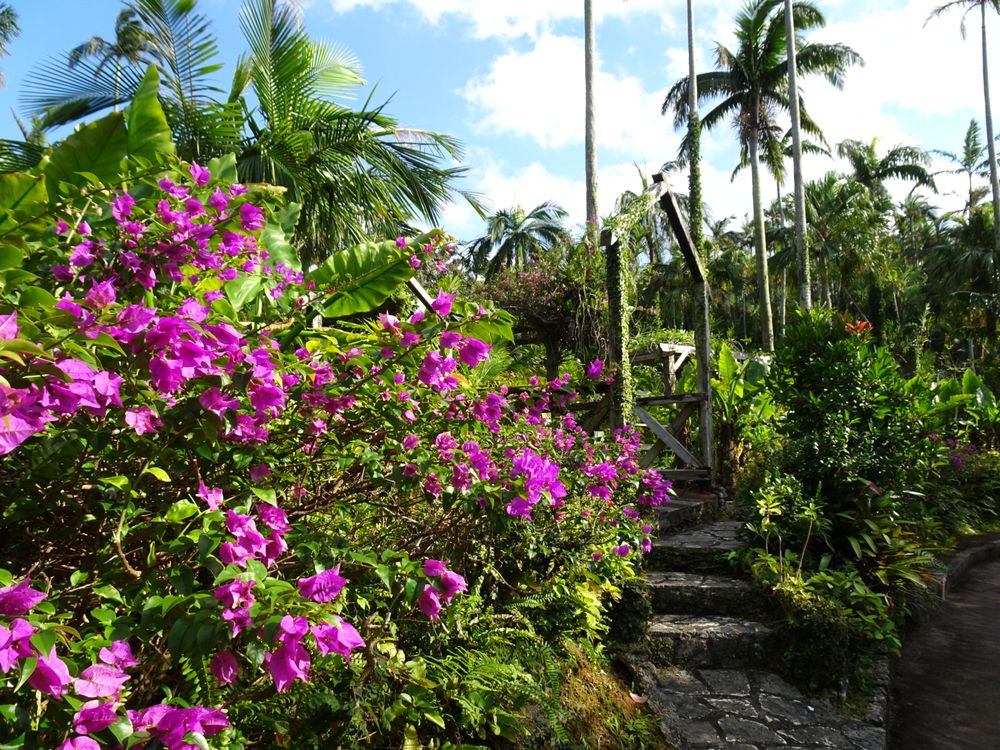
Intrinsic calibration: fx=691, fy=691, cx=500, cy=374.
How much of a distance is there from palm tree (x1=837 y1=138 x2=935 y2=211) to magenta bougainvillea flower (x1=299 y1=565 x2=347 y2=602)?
38.7 m

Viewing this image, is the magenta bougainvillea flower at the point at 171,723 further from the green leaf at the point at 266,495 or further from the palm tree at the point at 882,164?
the palm tree at the point at 882,164

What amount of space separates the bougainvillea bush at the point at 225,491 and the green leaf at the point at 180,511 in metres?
0.01

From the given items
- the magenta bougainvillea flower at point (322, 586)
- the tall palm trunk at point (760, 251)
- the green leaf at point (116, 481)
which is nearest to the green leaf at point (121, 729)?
the magenta bougainvillea flower at point (322, 586)

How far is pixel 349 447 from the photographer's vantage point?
7.51ft

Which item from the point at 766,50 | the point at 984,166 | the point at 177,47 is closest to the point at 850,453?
the point at 177,47

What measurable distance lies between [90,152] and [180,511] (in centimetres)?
222

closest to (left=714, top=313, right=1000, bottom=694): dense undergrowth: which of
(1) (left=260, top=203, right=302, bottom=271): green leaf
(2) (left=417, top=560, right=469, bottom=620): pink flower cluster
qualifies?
(2) (left=417, top=560, right=469, bottom=620): pink flower cluster

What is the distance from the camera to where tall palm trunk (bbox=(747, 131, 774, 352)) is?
810 inches

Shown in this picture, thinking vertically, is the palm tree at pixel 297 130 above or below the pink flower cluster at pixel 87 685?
above

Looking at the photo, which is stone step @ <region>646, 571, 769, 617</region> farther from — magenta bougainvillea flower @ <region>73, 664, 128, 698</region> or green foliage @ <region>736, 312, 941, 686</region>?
magenta bougainvillea flower @ <region>73, 664, 128, 698</region>

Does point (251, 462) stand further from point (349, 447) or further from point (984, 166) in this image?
point (984, 166)

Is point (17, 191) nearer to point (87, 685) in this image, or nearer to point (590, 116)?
point (87, 685)

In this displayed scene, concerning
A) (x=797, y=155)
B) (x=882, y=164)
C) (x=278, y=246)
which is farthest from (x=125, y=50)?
(x=882, y=164)

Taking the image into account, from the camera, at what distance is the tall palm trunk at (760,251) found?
→ 20567 millimetres
